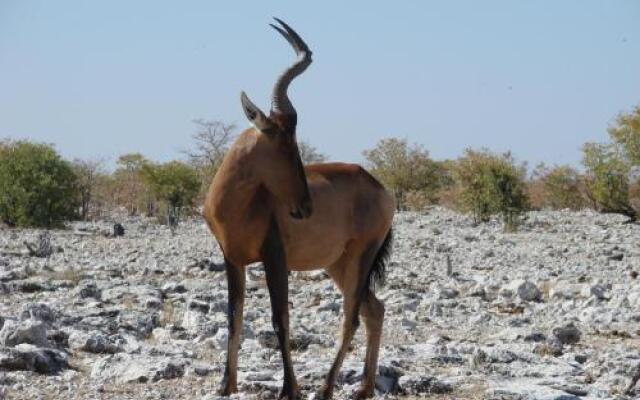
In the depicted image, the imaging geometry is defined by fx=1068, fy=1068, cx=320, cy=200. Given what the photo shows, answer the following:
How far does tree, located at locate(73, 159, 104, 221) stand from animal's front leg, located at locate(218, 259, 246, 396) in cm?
4141

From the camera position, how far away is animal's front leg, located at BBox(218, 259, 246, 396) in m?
8.27

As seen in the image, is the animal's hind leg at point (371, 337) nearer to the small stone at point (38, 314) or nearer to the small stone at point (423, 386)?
the small stone at point (423, 386)

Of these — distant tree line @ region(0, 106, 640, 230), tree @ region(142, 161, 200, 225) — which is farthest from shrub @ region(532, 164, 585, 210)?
tree @ region(142, 161, 200, 225)

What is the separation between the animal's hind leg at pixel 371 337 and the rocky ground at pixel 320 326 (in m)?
0.19

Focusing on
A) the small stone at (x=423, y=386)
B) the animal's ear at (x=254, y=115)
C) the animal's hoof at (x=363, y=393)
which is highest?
the animal's ear at (x=254, y=115)

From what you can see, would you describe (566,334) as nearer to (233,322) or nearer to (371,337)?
(371,337)

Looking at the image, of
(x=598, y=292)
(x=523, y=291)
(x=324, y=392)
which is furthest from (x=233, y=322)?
(x=598, y=292)

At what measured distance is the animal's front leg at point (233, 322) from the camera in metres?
8.27

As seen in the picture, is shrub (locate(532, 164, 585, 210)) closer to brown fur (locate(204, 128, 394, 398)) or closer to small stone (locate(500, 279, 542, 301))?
small stone (locate(500, 279, 542, 301))

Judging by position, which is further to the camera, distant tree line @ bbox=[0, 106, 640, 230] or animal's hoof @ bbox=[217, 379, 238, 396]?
distant tree line @ bbox=[0, 106, 640, 230]

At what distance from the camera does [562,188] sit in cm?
5953

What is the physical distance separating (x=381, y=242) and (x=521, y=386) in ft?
5.94

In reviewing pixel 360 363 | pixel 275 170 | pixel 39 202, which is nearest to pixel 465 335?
pixel 360 363

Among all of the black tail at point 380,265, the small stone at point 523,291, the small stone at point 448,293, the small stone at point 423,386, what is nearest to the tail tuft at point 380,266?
the black tail at point 380,265
